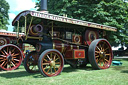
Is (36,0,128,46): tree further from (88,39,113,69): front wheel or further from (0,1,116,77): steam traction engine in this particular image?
(88,39,113,69): front wheel

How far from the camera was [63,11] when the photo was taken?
14312 millimetres

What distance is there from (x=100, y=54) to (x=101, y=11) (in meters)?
5.78

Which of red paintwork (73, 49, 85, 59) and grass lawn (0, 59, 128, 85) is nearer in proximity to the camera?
grass lawn (0, 59, 128, 85)

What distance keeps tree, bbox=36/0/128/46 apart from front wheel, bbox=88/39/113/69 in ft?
15.4

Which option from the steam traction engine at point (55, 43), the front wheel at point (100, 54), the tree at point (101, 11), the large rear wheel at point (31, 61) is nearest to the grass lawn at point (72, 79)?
the steam traction engine at point (55, 43)

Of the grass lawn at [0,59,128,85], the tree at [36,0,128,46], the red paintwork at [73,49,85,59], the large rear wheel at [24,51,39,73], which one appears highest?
the tree at [36,0,128,46]

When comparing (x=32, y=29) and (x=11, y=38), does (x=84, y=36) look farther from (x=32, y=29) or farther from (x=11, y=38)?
(x=11, y=38)

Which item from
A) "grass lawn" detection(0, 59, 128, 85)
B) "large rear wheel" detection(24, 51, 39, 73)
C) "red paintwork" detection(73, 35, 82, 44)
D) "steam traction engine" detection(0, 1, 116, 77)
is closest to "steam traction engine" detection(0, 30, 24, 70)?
"steam traction engine" detection(0, 1, 116, 77)

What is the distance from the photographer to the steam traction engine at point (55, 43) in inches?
263

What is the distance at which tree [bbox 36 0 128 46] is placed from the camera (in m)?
13.6

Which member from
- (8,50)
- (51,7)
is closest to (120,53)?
(51,7)

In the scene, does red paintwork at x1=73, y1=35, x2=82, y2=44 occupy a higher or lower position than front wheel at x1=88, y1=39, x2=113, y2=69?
higher

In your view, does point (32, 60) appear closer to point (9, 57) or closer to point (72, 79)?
point (9, 57)

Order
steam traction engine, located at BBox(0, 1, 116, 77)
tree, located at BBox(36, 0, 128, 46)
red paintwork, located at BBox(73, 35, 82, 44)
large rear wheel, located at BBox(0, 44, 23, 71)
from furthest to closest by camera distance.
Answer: tree, located at BBox(36, 0, 128, 46) < large rear wheel, located at BBox(0, 44, 23, 71) < red paintwork, located at BBox(73, 35, 82, 44) < steam traction engine, located at BBox(0, 1, 116, 77)
